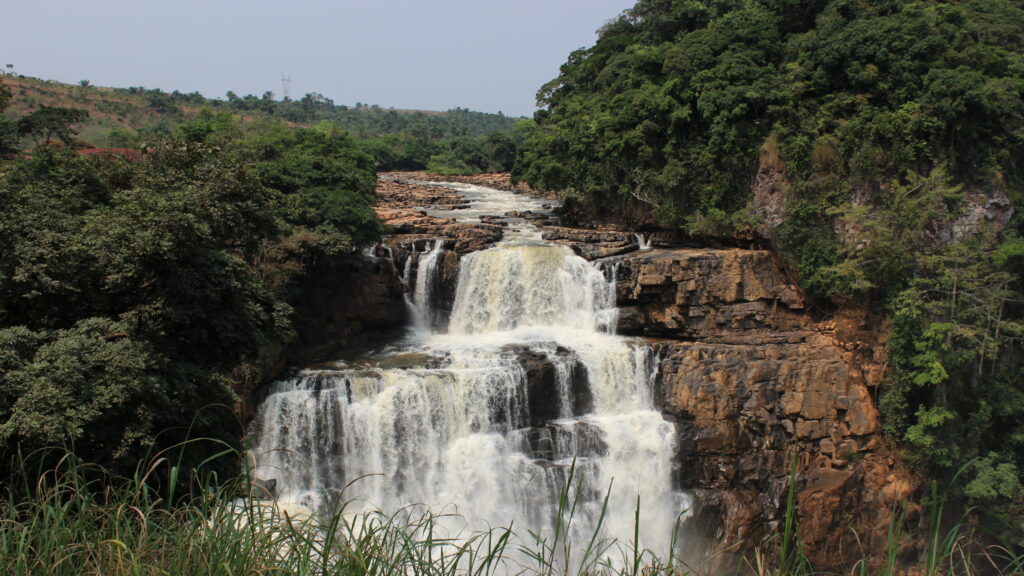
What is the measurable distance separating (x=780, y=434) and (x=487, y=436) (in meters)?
6.54

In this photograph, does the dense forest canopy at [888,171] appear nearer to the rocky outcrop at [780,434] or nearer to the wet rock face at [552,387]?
the rocky outcrop at [780,434]

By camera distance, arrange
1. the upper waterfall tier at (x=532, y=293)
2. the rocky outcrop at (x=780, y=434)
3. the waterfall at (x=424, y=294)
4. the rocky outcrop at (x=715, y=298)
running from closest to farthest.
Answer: the rocky outcrop at (x=780, y=434) < the rocky outcrop at (x=715, y=298) < the upper waterfall tier at (x=532, y=293) < the waterfall at (x=424, y=294)

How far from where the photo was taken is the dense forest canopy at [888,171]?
1399 cm

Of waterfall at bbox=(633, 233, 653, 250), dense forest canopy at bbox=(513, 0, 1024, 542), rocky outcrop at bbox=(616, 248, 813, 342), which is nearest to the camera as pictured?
dense forest canopy at bbox=(513, 0, 1024, 542)

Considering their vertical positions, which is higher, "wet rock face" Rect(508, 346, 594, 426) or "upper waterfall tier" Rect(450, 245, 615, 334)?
"upper waterfall tier" Rect(450, 245, 615, 334)

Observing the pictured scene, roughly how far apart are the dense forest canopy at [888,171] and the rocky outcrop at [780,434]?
0.89 meters

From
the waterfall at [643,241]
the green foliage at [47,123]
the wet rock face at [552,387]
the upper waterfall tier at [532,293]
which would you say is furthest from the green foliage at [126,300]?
the green foliage at [47,123]

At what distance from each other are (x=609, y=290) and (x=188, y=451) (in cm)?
1149

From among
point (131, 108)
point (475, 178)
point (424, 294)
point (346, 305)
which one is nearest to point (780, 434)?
point (424, 294)

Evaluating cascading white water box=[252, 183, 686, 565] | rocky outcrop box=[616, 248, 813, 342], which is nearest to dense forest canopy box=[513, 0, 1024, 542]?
rocky outcrop box=[616, 248, 813, 342]

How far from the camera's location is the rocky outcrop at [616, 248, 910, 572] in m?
13.6

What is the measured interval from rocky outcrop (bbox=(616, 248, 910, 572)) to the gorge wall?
2 cm

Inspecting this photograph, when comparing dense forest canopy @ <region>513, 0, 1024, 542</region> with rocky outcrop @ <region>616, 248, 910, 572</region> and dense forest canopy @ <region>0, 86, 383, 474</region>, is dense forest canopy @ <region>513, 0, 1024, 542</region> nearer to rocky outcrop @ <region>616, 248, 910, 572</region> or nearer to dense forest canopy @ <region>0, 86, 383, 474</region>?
rocky outcrop @ <region>616, 248, 910, 572</region>

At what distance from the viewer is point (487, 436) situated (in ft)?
45.3
